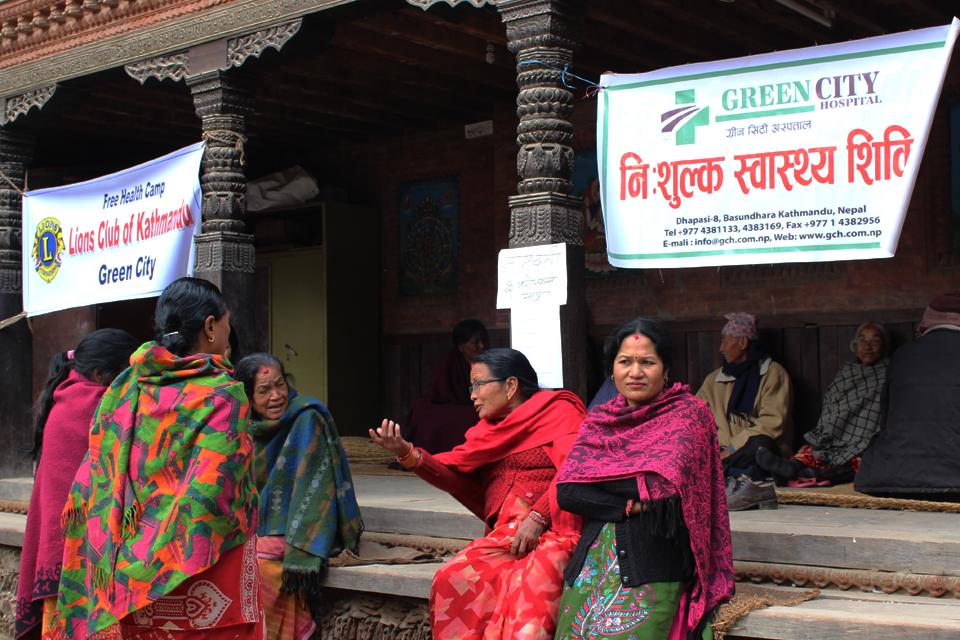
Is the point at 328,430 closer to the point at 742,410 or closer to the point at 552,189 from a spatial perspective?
Answer: the point at 552,189

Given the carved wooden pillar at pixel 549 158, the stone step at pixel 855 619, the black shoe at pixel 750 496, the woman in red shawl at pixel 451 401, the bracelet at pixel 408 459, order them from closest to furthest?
the stone step at pixel 855 619, the bracelet at pixel 408 459, the black shoe at pixel 750 496, the carved wooden pillar at pixel 549 158, the woman in red shawl at pixel 451 401

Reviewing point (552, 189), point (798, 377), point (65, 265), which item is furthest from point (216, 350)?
point (798, 377)

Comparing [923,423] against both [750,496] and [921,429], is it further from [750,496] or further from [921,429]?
[750,496]

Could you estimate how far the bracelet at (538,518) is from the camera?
4828 millimetres

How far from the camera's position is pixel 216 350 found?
3.93m

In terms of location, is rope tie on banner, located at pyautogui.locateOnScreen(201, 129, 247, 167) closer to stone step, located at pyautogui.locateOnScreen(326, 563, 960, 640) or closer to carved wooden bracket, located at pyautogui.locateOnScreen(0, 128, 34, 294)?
carved wooden bracket, located at pyautogui.locateOnScreen(0, 128, 34, 294)

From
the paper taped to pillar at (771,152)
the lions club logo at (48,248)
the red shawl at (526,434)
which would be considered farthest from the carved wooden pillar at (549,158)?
the lions club logo at (48,248)

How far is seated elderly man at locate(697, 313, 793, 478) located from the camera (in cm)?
780

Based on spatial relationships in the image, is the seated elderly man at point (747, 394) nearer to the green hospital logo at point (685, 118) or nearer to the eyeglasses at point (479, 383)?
the green hospital logo at point (685, 118)

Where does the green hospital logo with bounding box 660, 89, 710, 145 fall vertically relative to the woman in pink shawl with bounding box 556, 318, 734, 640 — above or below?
above

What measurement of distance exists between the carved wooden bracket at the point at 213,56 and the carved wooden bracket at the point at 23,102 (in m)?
0.92

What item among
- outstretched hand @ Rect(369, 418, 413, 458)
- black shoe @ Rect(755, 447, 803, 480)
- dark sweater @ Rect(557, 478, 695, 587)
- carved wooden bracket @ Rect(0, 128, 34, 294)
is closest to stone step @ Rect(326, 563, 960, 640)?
dark sweater @ Rect(557, 478, 695, 587)

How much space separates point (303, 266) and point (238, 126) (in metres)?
3.73

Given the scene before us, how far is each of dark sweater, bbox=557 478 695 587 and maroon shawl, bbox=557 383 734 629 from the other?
0.04 meters
